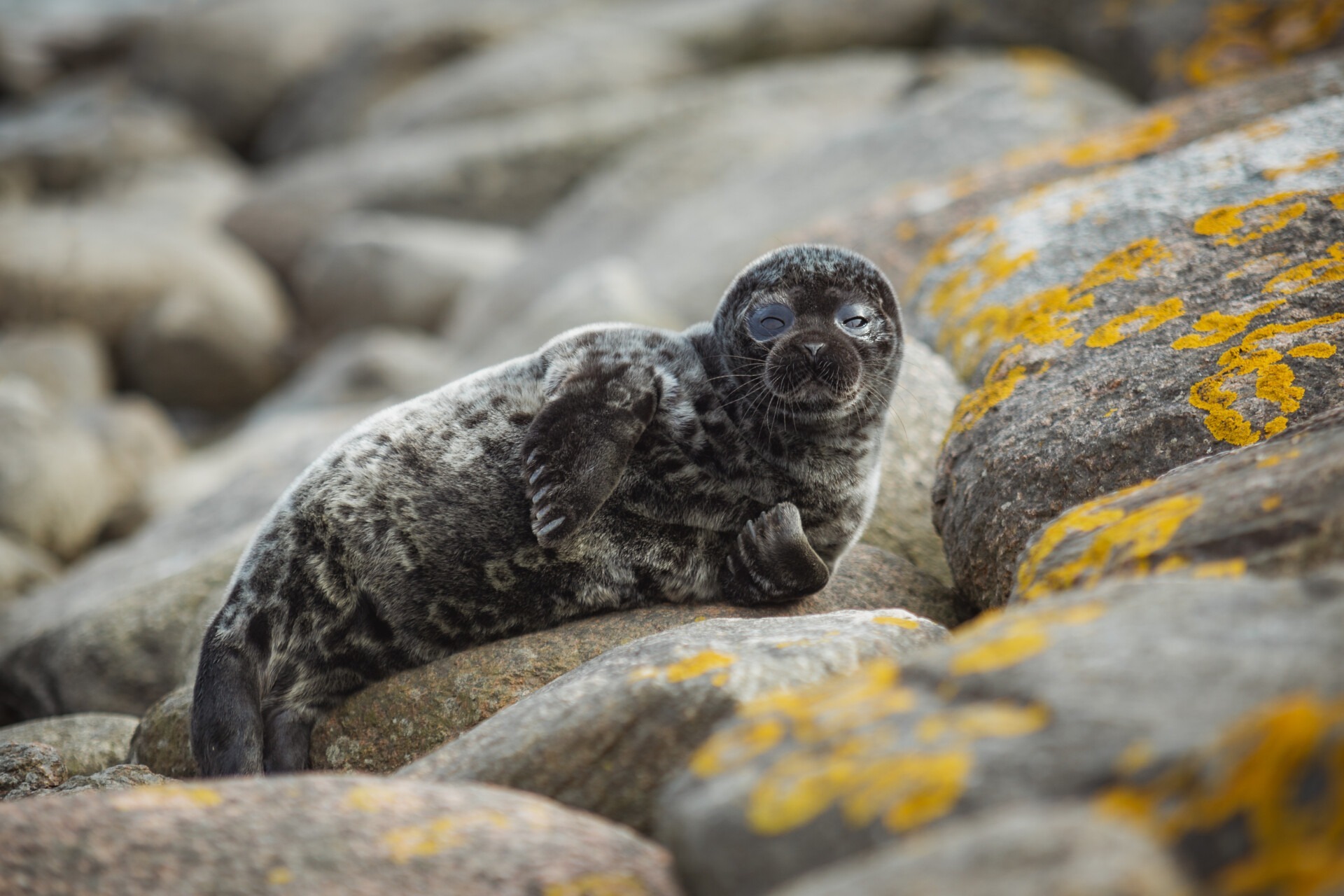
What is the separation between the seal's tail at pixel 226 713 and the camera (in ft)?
12.3

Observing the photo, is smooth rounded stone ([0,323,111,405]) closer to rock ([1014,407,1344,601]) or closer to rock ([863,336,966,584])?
rock ([863,336,966,584])

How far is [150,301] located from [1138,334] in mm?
12732

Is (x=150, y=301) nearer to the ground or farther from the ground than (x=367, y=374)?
farther from the ground

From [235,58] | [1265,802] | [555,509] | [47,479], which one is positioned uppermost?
[235,58]

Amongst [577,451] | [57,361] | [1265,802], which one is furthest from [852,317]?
[57,361]

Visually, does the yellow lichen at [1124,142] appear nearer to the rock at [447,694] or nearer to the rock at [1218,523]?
the rock at [447,694]

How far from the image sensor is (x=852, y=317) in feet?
14.5

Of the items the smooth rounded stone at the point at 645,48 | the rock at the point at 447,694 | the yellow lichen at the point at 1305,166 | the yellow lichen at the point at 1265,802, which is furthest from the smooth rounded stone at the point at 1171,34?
the yellow lichen at the point at 1265,802

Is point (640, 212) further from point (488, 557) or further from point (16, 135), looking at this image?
point (16, 135)

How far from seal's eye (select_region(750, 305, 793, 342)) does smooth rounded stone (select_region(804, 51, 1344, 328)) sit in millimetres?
1552

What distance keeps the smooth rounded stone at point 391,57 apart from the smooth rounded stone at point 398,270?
4708 mm

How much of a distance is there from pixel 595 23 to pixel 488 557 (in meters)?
14.8

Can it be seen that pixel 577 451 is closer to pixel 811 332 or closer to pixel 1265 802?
pixel 811 332

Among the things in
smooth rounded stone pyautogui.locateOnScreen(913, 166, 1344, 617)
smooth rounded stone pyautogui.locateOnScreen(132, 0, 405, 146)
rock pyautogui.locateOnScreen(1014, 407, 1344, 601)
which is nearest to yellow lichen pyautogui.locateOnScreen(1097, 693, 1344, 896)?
rock pyautogui.locateOnScreen(1014, 407, 1344, 601)
